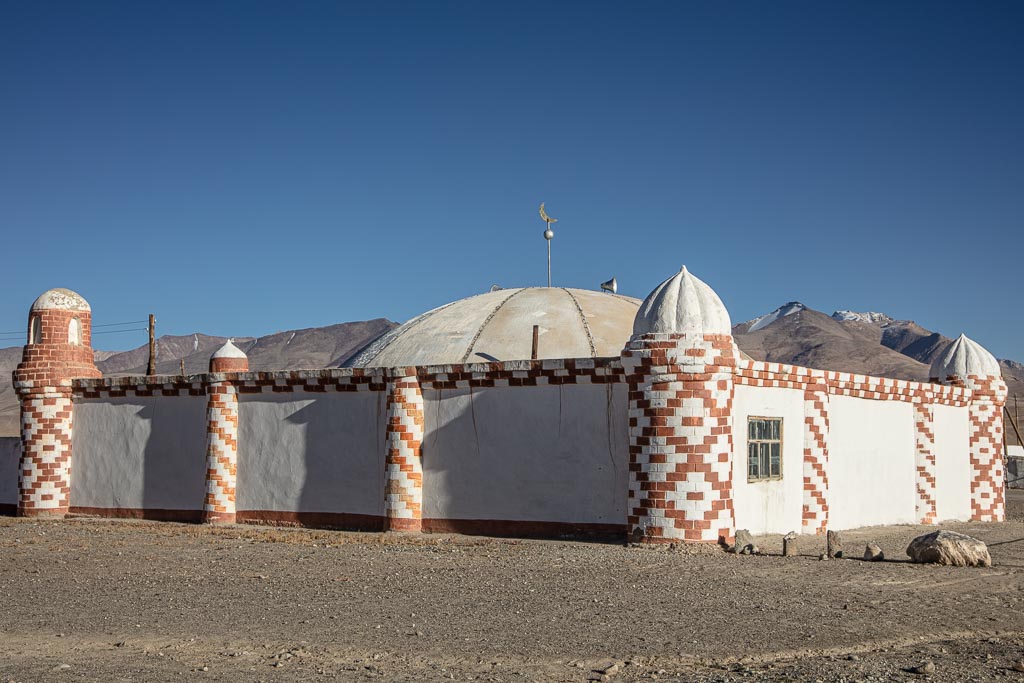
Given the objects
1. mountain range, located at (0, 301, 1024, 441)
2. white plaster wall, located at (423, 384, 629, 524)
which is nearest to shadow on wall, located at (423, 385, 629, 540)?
white plaster wall, located at (423, 384, 629, 524)

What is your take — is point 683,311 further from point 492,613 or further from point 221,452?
point 221,452

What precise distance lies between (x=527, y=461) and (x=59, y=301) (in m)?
12.4

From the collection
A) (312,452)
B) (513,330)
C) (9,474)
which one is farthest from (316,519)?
(9,474)

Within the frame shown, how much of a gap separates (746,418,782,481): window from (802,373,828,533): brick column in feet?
3.00

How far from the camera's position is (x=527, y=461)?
1792 centimetres

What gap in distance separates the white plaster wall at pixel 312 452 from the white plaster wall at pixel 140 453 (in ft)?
3.73

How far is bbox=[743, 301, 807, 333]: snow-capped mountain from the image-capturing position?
166387mm

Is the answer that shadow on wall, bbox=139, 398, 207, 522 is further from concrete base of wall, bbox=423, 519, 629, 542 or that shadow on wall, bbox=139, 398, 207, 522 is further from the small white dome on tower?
concrete base of wall, bbox=423, 519, 629, 542

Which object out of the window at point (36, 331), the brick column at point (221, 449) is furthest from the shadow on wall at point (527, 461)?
the window at point (36, 331)

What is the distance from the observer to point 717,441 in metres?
16.1

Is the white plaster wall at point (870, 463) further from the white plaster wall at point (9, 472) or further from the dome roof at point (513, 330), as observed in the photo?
the white plaster wall at point (9, 472)

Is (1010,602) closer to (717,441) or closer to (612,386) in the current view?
(717,441)

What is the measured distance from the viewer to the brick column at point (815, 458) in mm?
19078

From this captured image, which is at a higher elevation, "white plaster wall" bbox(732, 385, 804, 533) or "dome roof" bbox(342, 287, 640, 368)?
"dome roof" bbox(342, 287, 640, 368)
